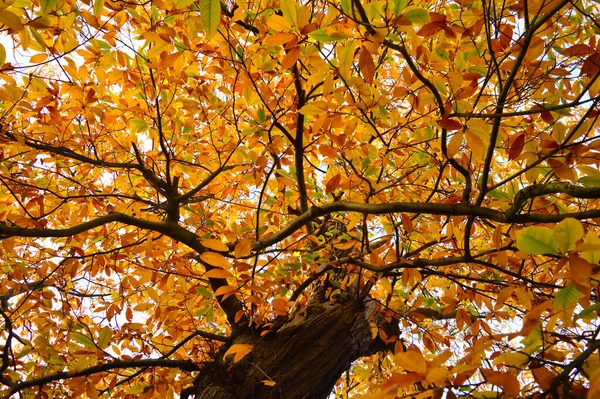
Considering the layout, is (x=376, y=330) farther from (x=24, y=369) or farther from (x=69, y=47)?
(x=69, y=47)

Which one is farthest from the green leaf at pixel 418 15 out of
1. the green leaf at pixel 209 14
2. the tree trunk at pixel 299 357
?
the tree trunk at pixel 299 357

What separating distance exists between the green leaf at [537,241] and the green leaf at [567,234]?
29 millimetres

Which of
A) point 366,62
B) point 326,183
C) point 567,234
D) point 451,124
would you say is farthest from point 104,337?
point 567,234

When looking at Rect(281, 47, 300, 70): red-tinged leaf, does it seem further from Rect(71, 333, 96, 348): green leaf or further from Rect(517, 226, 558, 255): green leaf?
Rect(71, 333, 96, 348): green leaf

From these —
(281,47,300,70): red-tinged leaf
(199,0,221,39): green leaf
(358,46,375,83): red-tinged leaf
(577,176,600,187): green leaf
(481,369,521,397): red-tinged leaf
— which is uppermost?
(281,47,300,70): red-tinged leaf

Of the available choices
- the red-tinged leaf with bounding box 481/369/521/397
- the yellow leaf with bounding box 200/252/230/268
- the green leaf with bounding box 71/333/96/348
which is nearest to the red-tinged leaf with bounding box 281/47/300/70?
the yellow leaf with bounding box 200/252/230/268

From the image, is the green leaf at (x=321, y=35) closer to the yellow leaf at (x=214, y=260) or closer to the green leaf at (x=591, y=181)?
the yellow leaf at (x=214, y=260)

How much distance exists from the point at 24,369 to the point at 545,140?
334cm

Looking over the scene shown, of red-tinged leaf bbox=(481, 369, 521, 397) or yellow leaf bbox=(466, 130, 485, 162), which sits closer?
red-tinged leaf bbox=(481, 369, 521, 397)

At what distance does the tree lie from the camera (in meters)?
1.40

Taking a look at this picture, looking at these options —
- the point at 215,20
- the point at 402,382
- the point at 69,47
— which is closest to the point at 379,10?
the point at 215,20

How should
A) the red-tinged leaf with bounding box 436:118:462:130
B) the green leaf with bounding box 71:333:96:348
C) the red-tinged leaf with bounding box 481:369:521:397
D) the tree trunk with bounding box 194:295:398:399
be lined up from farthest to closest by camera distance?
the tree trunk with bounding box 194:295:398:399
the green leaf with bounding box 71:333:96:348
the red-tinged leaf with bounding box 436:118:462:130
the red-tinged leaf with bounding box 481:369:521:397

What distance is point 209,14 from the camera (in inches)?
49.2

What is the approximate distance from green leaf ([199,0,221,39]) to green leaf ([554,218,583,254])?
117cm
